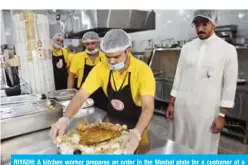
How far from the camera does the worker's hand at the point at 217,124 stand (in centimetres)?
100

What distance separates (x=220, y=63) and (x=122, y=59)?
20.0 inches

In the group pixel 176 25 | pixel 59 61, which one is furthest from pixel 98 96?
pixel 176 25

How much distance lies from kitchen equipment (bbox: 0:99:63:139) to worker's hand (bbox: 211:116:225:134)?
0.77 metres

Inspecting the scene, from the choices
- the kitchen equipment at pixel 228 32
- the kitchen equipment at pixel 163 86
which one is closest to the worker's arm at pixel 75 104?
the kitchen equipment at pixel 163 86

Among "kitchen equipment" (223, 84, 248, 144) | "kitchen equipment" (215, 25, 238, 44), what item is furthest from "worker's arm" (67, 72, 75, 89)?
"kitchen equipment" (215, 25, 238, 44)

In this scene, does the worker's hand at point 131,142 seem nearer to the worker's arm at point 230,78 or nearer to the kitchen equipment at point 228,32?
the worker's arm at point 230,78

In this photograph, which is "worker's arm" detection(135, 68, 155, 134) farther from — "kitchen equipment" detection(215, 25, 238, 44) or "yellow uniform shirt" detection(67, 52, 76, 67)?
"kitchen equipment" detection(215, 25, 238, 44)

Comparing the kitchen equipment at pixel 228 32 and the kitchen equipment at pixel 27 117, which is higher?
the kitchen equipment at pixel 228 32

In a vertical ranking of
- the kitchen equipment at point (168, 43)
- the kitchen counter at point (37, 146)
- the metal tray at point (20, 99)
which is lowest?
the kitchen counter at point (37, 146)

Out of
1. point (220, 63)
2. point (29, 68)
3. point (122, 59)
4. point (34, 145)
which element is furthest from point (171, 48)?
point (34, 145)

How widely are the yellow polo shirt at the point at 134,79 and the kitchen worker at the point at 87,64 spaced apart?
0.16 meters

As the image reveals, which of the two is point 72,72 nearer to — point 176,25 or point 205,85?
point 205,85

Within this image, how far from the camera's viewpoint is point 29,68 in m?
0.96
